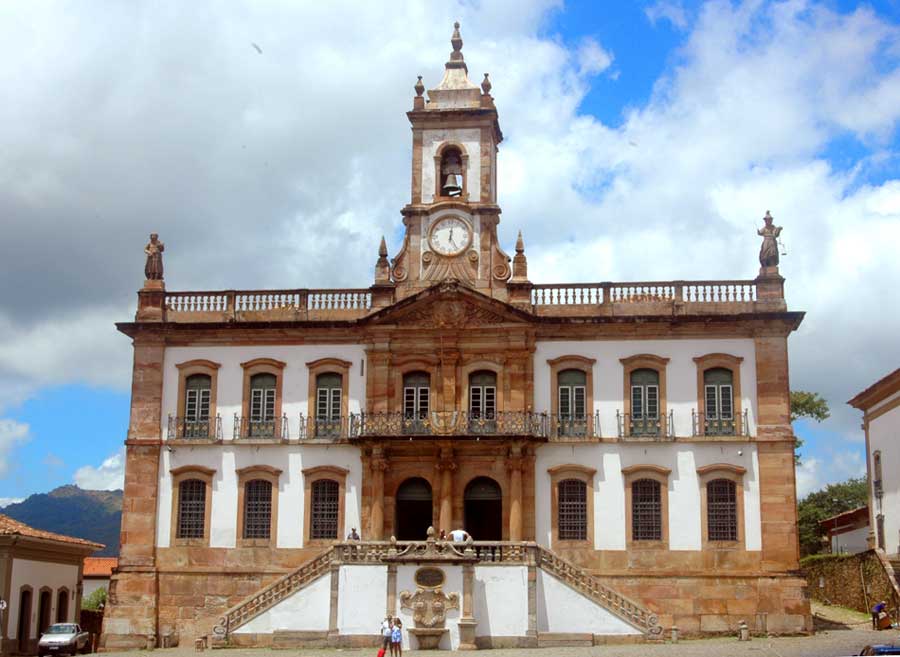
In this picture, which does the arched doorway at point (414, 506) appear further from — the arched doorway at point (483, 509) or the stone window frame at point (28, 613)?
the stone window frame at point (28, 613)

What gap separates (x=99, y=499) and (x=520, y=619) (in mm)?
142063

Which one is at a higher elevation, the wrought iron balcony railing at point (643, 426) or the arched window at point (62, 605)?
the wrought iron balcony railing at point (643, 426)

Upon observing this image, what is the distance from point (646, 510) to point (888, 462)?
9753mm

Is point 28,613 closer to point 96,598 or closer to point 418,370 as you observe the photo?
point 418,370

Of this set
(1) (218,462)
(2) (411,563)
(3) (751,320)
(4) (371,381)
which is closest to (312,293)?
(4) (371,381)

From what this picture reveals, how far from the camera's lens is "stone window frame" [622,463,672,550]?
36.0m

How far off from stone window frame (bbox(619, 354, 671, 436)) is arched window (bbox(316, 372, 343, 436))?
8.44 meters

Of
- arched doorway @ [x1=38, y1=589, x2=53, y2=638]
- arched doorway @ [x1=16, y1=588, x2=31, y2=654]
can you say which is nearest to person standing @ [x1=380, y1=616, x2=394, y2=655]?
arched doorway @ [x1=16, y1=588, x2=31, y2=654]

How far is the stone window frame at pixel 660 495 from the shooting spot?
118 ft

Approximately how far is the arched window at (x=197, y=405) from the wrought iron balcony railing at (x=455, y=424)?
189 inches

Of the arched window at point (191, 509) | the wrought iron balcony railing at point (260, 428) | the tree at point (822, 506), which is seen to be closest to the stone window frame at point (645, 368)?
the wrought iron balcony railing at point (260, 428)

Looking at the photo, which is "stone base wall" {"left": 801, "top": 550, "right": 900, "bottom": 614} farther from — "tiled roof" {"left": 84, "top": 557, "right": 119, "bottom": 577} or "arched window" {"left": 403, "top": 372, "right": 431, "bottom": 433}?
"tiled roof" {"left": 84, "top": 557, "right": 119, "bottom": 577}

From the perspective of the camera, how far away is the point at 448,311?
3766 centimetres

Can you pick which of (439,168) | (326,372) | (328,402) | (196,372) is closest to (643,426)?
(328,402)
